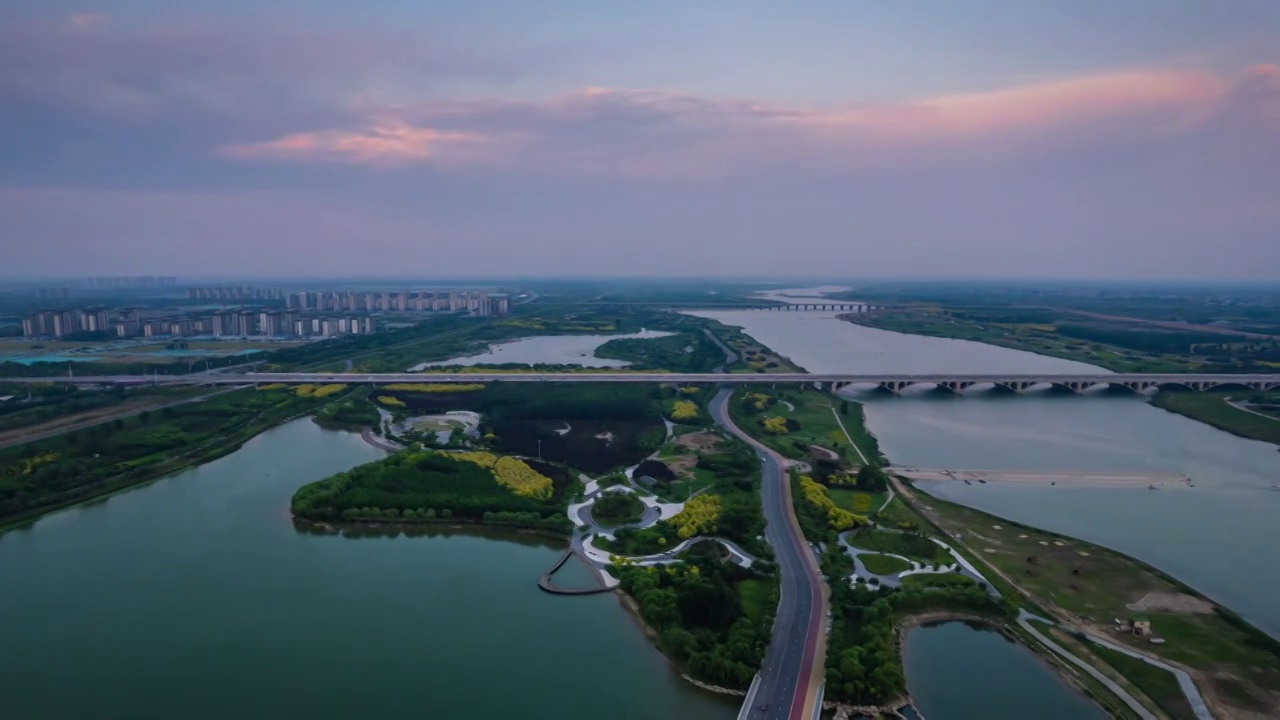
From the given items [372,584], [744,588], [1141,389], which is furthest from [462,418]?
[1141,389]

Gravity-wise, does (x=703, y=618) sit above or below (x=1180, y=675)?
above

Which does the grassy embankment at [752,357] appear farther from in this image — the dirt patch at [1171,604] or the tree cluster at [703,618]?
the tree cluster at [703,618]

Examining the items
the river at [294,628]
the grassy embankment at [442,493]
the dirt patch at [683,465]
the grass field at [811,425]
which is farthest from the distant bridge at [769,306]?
the river at [294,628]

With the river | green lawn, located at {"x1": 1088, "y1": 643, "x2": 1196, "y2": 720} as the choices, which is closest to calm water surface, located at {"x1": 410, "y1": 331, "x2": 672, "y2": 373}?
the river

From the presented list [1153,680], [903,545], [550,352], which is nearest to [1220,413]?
[903,545]

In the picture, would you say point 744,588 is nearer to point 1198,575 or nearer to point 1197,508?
point 1198,575

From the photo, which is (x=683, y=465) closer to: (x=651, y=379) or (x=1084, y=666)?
(x=1084, y=666)
